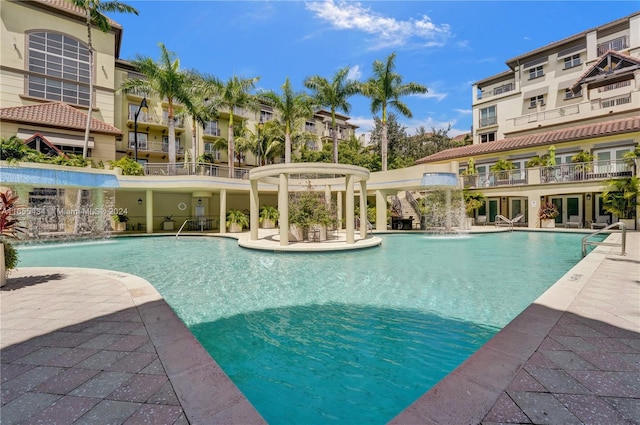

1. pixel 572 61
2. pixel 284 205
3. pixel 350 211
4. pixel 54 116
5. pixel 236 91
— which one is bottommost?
pixel 350 211

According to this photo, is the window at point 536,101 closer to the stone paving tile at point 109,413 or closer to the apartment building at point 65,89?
the apartment building at point 65,89

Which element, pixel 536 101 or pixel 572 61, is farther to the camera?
pixel 536 101

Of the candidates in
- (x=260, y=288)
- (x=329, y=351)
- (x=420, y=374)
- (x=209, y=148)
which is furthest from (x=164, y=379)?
(x=209, y=148)

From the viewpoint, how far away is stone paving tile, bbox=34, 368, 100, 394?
9.03ft

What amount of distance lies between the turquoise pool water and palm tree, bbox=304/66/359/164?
59.7 ft

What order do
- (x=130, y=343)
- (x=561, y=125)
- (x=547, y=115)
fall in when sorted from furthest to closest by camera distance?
(x=547, y=115) → (x=561, y=125) → (x=130, y=343)

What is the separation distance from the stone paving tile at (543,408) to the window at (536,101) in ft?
118

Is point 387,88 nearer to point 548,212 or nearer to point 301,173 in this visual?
point 301,173

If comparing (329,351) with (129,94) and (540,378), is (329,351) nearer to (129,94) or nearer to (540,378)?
(540,378)

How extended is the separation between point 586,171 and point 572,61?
14.6 m

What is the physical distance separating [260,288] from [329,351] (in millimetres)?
3663

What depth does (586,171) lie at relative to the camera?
2052 centimetres

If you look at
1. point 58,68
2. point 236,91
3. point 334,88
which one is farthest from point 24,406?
point 58,68

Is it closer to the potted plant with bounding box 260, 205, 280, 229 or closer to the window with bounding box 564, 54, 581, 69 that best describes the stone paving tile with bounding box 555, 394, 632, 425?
the potted plant with bounding box 260, 205, 280, 229
